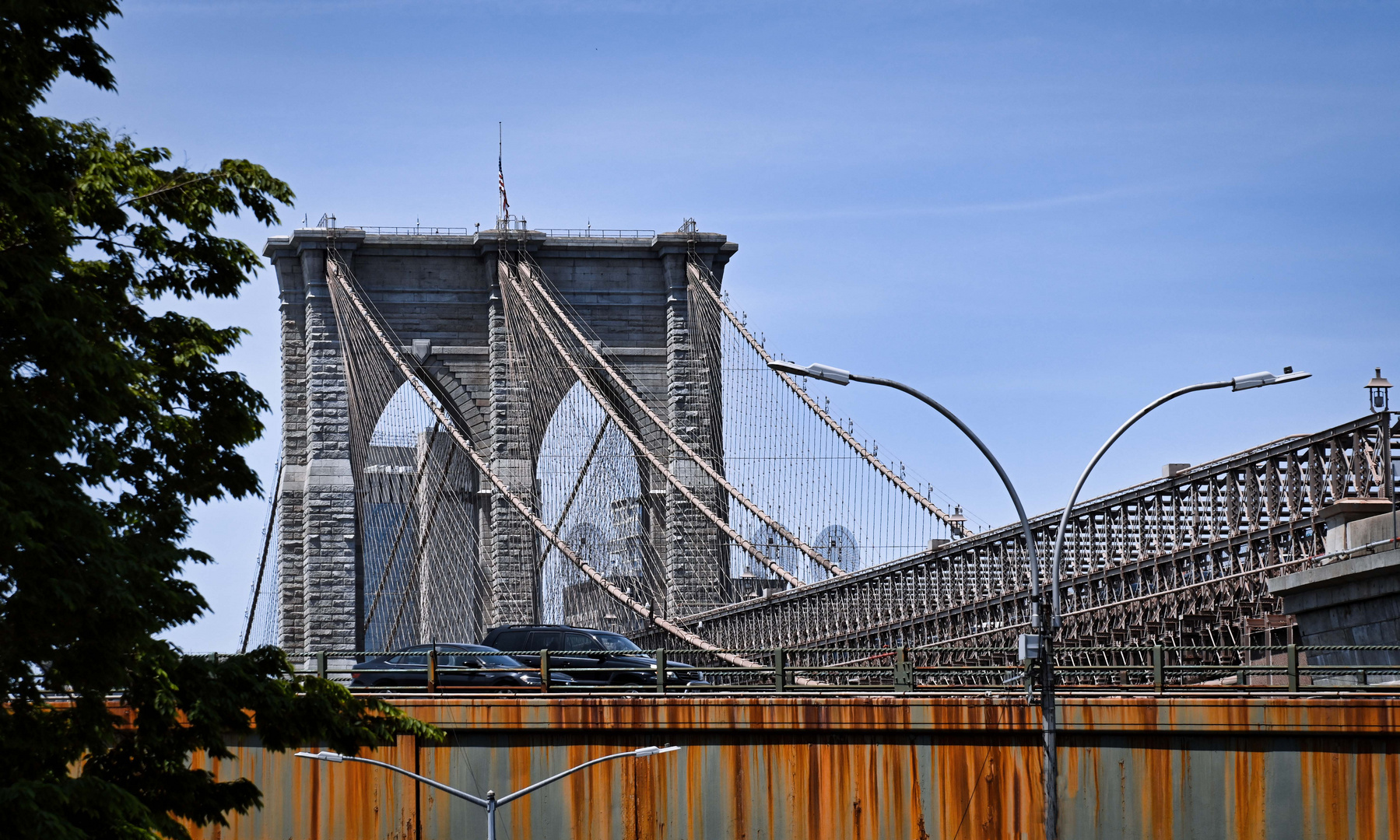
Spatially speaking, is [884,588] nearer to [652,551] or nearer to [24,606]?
[652,551]

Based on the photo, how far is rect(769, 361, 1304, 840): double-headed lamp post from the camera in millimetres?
20109

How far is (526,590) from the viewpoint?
58.1 m

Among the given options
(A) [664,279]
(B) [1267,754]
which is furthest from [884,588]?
(B) [1267,754]

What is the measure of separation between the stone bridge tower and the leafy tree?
135ft

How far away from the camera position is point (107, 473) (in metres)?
16.4

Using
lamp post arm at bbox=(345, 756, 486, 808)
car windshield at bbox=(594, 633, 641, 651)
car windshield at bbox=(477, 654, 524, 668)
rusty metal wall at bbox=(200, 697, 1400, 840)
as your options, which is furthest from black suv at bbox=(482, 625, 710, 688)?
lamp post arm at bbox=(345, 756, 486, 808)

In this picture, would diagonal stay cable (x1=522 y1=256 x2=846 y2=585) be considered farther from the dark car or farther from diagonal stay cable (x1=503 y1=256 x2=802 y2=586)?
the dark car

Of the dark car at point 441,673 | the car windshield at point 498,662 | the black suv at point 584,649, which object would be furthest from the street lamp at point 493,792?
the car windshield at point 498,662

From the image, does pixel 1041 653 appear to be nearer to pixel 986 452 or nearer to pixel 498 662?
pixel 986 452

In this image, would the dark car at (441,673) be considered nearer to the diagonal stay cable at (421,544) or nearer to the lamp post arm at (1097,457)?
the lamp post arm at (1097,457)

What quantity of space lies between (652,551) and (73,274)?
42907 mm

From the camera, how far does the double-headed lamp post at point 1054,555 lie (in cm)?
2011

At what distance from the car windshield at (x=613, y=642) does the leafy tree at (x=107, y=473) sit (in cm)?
1194

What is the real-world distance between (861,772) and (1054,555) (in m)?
3.39
